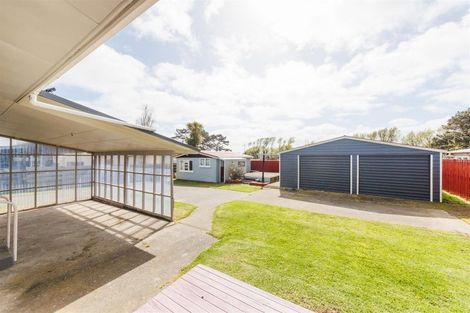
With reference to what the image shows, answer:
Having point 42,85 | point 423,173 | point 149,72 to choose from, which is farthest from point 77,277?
point 423,173

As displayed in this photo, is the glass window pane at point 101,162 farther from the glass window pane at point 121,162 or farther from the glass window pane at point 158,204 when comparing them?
the glass window pane at point 158,204

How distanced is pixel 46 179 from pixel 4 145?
6.86 feet

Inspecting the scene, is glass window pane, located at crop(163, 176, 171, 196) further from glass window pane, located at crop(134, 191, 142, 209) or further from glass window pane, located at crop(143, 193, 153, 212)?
glass window pane, located at crop(134, 191, 142, 209)

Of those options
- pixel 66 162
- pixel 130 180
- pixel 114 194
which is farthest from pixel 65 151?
pixel 130 180

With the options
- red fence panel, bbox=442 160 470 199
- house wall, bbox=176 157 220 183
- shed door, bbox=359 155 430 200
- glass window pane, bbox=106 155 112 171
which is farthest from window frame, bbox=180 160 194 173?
red fence panel, bbox=442 160 470 199

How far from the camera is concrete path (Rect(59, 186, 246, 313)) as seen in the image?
344cm

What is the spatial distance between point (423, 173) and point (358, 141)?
3.36m

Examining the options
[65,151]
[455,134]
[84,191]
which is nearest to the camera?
[65,151]

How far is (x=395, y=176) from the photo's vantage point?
11.0 meters

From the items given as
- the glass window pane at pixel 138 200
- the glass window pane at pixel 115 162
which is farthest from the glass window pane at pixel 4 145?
the glass window pane at pixel 138 200

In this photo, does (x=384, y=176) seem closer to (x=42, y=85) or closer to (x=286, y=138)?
(x=42, y=85)

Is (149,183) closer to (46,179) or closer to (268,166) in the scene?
(46,179)

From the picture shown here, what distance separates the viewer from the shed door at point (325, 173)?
12.5 metres

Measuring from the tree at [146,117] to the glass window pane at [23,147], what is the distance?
60.1 ft
